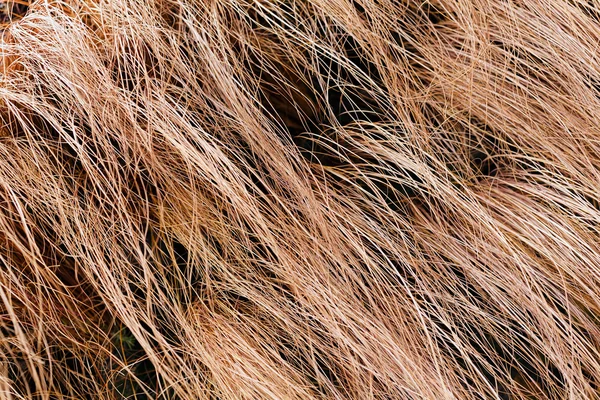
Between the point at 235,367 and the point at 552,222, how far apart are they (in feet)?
2.48

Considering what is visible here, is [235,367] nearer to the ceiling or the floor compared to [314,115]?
nearer to the floor

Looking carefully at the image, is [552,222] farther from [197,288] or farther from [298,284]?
[197,288]

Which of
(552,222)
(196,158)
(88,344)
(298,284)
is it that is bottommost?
(88,344)

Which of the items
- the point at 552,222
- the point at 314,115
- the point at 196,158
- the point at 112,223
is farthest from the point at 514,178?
the point at 112,223

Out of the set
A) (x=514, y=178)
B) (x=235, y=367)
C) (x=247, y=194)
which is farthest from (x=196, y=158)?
(x=514, y=178)

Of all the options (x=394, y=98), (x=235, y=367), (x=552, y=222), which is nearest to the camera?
(x=235, y=367)

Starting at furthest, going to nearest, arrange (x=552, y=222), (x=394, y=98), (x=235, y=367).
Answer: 1. (x=394, y=98)
2. (x=552, y=222)
3. (x=235, y=367)

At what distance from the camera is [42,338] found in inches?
48.1

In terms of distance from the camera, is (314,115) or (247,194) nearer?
(247,194)

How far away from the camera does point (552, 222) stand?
1303mm

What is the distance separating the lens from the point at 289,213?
4.17 feet

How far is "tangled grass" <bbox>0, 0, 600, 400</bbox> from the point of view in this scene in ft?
4.01

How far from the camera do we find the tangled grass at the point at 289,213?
4.01ft

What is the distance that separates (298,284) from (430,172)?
1.28 ft
